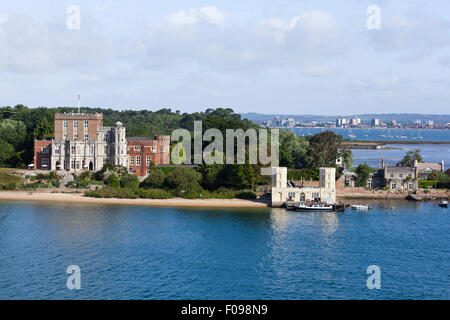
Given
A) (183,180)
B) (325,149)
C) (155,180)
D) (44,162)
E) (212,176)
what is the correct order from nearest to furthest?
1. (183,180)
2. (155,180)
3. (212,176)
4. (44,162)
5. (325,149)

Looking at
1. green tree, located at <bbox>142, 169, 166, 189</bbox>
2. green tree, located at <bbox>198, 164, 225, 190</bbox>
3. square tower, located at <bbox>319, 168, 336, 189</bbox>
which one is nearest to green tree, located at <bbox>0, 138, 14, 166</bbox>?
green tree, located at <bbox>142, 169, 166, 189</bbox>

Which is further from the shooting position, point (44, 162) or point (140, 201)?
point (44, 162)

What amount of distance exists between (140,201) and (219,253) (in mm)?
26528

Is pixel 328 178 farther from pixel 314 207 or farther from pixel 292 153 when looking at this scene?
pixel 292 153

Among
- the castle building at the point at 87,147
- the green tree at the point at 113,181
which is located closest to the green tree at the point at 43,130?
the castle building at the point at 87,147

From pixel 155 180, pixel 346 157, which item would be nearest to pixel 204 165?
pixel 155 180

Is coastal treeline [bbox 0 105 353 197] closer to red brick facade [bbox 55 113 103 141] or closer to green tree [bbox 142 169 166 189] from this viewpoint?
green tree [bbox 142 169 166 189]

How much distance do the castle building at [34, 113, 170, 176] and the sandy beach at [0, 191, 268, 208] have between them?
9.07 meters

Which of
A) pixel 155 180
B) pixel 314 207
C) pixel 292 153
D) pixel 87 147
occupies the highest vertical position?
pixel 87 147

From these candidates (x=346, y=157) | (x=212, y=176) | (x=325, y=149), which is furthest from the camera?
(x=346, y=157)

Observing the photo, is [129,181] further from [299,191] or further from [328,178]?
[328,178]

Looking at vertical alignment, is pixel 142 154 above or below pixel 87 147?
below

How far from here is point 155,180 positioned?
7488 centimetres

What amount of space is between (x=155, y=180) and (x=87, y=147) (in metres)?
13.1
